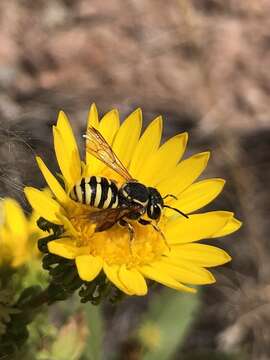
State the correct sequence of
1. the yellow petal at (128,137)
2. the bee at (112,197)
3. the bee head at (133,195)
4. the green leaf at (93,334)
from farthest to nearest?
the green leaf at (93,334), the yellow petal at (128,137), the bee head at (133,195), the bee at (112,197)

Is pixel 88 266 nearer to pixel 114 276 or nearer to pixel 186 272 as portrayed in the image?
pixel 114 276

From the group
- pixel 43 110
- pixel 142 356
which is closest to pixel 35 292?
pixel 142 356

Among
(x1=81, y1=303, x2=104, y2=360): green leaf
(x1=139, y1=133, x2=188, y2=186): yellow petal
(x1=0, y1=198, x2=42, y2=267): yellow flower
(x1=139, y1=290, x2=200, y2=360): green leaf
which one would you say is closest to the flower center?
(x1=139, y1=133, x2=188, y2=186): yellow petal

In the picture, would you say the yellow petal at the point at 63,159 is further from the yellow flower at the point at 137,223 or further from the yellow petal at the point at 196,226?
the yellow petal at the point at 196,226

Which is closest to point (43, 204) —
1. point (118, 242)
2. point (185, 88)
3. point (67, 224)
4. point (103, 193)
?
point (67, 224)

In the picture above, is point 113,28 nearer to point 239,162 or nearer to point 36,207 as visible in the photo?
point 239,162

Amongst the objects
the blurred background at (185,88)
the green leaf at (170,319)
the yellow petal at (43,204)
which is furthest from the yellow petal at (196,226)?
the blurred background at (185,88)
